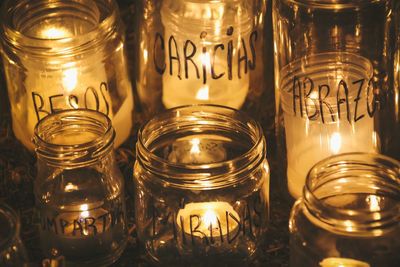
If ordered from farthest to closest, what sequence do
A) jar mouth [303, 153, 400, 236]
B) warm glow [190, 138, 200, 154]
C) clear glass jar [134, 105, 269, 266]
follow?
1. warm glow [190, 138, 200, 154]
2. clear glass jar [134, 105, 269, 266]
3. jar mouth [303, 153, 400, 236]

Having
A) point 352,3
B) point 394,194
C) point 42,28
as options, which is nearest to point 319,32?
point 352,3

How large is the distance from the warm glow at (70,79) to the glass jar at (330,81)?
0.23 meters

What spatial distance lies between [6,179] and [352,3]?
0.44 metres

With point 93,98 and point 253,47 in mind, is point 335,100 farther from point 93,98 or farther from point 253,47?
point 93,98

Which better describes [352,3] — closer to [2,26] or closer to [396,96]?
[396,96]

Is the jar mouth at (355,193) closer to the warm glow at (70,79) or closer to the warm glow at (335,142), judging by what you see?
the warm glow at (335,142)

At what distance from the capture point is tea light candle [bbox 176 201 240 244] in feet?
3.14

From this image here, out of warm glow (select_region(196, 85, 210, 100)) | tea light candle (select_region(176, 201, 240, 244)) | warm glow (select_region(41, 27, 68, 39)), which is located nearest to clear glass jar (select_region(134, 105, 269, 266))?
tea light candle (select_region(176, 201, 240, 244))

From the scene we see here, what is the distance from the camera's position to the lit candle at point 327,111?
1.00 meters

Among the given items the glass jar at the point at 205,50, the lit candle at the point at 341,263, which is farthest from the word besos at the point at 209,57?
the lit candle at the point at 341,263

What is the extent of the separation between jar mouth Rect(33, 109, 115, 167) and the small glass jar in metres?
0.08

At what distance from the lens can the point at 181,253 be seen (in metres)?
0.97

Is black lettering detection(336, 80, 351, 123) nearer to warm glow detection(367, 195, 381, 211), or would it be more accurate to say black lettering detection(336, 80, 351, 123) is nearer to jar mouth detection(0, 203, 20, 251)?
warm glow detection(367, 195, 381, 211)

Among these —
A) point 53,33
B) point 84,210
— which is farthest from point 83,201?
point 53,33
